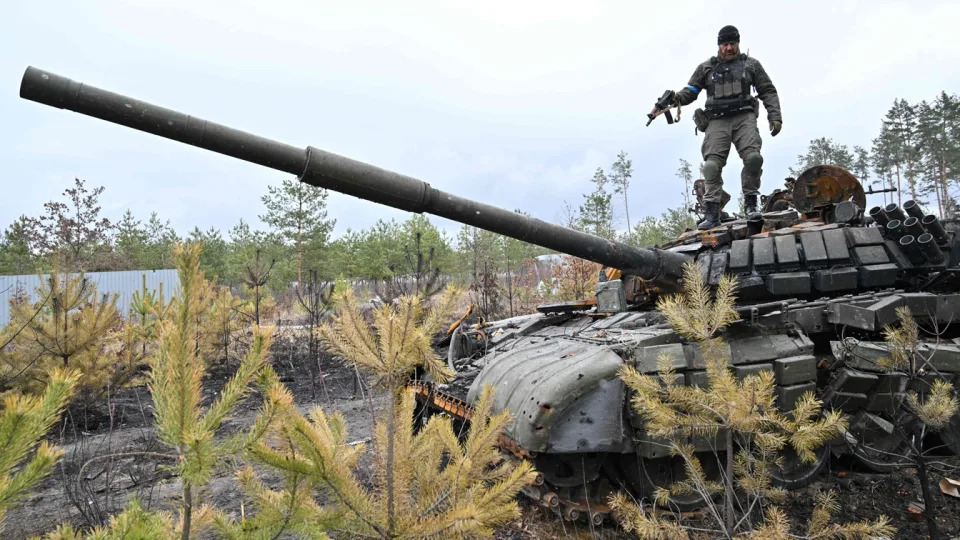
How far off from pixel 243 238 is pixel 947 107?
44.1m

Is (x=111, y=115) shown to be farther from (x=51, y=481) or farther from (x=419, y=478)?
(x=51, y=481)

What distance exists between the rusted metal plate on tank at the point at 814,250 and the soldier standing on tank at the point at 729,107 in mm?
1342

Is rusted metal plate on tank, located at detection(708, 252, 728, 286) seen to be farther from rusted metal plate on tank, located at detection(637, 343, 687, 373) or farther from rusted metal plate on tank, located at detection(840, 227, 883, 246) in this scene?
rusted metal plate on tank, located at detection(637, 343, 687, 373)

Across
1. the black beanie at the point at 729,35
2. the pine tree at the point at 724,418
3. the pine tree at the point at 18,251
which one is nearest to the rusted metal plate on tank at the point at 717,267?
the pine tree at the point at 724,418

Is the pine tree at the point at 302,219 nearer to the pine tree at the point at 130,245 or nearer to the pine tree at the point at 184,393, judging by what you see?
the pine tree at the point at 130,245

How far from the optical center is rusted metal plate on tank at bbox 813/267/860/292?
5125mm

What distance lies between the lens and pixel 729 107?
675cm

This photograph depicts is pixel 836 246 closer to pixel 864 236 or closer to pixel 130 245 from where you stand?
pixel 864 236

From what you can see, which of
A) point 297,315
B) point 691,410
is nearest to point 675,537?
point 691,410

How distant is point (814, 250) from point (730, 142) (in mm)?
2201

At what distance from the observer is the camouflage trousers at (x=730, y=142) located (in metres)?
6.79

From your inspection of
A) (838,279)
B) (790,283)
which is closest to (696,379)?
(790,283)

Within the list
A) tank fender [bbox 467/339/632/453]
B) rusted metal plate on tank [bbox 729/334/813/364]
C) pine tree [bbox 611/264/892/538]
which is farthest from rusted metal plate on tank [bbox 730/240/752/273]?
pine tree [bbox 611/264/892/538]

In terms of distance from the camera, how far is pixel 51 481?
632 centimetres
